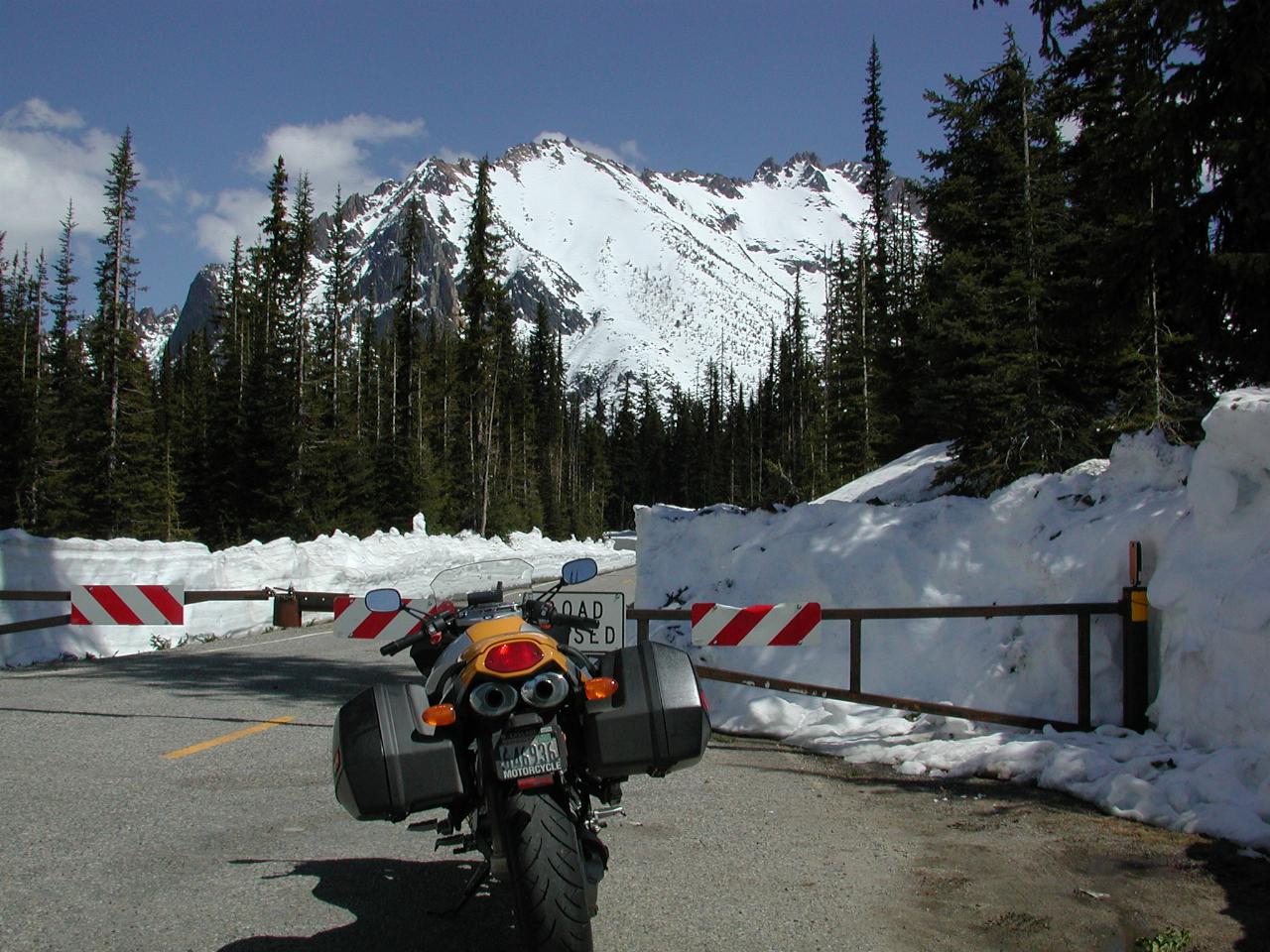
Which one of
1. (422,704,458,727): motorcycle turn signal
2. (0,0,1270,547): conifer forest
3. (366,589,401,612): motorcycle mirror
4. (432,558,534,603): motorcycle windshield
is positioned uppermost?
(0,0,1270,547): conifer forest

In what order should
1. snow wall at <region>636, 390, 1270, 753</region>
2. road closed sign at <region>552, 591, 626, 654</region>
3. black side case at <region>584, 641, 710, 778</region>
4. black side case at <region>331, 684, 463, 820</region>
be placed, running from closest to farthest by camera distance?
black side case at <region>331, 684, 463, 820</region> < black side case at <region>584, 641, 710, 778</region> < snow wall at <region>636, 390, 1270, 753</region> < road closed sign at <region>552, 591, 626, 654</region>

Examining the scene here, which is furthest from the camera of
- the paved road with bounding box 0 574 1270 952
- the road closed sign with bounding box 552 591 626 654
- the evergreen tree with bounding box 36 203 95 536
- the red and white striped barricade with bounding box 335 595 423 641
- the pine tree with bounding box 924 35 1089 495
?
the evergreen tree with bounding box 36 203 95 536

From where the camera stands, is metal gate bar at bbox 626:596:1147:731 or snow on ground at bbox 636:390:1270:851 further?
metal gate bar at bbox 626:596:1147:731

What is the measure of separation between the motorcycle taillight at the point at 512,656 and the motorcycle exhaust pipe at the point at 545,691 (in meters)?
0.06

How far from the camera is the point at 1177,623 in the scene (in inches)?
266

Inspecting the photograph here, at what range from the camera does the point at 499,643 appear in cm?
369

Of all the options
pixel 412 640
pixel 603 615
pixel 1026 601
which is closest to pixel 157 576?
pixel 603 615

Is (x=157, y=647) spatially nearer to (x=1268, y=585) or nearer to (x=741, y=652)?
(x=741, y=652)

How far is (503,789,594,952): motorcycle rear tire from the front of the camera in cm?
317

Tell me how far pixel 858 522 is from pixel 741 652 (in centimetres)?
180

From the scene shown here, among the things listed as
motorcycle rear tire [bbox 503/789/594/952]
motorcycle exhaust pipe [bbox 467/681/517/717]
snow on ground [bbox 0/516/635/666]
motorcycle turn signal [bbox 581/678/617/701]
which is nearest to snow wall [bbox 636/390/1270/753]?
snow on ground [bbox 0/516/635/666]

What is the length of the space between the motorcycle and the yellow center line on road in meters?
4.17

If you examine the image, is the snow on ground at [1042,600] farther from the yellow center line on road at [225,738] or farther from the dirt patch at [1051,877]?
the yellow center line on road at [225,738]

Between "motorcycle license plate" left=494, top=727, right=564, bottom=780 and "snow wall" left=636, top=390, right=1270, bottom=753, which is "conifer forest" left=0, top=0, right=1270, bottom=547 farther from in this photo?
"motorcycle license plate" left=494, top=727, right=564, bottom=780
